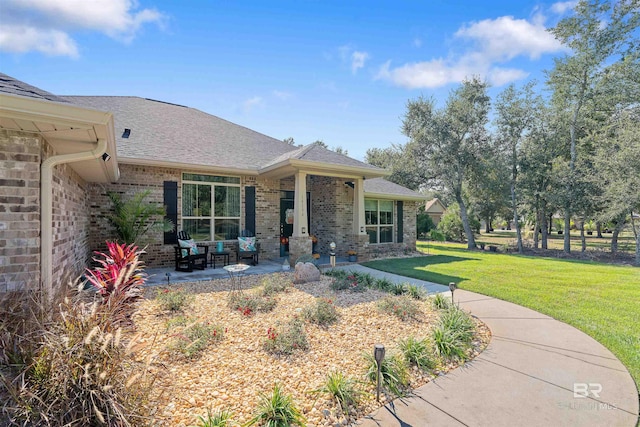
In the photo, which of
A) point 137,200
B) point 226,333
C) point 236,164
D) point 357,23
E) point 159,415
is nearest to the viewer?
point 159,415

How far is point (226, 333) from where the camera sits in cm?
446

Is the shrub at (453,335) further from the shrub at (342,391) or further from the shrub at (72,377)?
the shrub at (72,377)

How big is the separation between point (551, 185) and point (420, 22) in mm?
13816

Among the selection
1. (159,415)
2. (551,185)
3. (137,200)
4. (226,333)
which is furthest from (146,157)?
(551,185)

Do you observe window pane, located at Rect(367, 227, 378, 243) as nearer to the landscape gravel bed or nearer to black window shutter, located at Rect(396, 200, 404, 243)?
black window shutter, located at Rect(396, 200, 404, 243)

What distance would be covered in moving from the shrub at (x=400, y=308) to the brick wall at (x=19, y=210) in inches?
198

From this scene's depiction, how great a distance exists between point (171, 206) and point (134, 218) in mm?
1581

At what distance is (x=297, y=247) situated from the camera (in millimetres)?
9516

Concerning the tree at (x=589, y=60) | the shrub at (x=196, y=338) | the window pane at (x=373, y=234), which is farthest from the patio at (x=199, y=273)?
the tree at (x=589, y=60)

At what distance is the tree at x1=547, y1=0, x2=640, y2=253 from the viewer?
45.5 ft

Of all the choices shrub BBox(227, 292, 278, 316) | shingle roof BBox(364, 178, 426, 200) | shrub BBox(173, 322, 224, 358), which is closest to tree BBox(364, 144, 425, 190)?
shingle roof BBox(364, 178, 426, 200)

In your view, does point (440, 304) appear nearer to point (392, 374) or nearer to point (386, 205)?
point (392, 374)

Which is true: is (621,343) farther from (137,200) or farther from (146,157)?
(146,157)

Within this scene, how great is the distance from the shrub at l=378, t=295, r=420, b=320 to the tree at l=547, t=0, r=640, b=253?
15242 mm
